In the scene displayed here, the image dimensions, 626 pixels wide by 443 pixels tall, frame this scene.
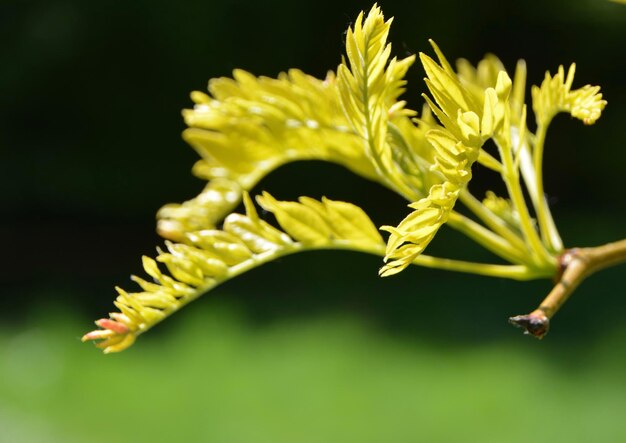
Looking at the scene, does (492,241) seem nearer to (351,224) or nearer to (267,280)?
(351,224)

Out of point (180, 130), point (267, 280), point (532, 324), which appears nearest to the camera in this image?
point (532, 324)

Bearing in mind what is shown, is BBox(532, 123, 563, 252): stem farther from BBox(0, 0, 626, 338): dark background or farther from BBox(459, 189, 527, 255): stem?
BBox(0, 0, 626, 338): dark background

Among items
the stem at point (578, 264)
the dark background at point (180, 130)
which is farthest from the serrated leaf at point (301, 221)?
the dark background at point (180, 130)

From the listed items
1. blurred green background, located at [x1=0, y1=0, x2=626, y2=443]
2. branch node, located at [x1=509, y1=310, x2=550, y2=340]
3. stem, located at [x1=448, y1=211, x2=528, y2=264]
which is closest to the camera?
branch node, located at [x1=509, y1=310, x2=550, y2=340]

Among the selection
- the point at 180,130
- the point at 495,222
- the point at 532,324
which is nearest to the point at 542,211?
the point at 495,222

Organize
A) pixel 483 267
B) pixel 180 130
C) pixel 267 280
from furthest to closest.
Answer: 1. pixel 180 130
2. pixel 267 280
3. pixel 483 267

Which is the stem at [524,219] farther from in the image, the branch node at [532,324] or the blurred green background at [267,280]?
the blurred green background at [267,280]

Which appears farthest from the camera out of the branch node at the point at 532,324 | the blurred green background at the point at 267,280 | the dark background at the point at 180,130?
the dark background at the point at 180,130

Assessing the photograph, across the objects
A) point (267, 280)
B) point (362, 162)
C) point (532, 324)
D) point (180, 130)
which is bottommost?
point (532, 324)

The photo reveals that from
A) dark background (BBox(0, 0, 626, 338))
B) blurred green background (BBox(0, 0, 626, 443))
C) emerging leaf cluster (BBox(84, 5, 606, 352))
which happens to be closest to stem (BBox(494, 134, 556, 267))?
emerging leaf cluster (BBox(84, 5, 606, 352))
